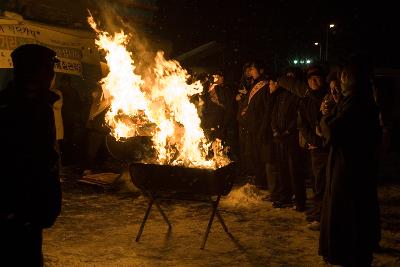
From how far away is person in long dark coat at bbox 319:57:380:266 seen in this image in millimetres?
4969

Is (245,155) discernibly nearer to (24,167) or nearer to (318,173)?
(318,173)

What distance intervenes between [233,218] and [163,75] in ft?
9.59

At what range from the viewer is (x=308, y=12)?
29641mm

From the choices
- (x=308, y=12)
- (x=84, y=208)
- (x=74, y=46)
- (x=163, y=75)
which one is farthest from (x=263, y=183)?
(x=308, y=12)

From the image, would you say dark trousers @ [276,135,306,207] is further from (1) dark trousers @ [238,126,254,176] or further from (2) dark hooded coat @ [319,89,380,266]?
(2) dark hooded coat @ [319,89,380,266]

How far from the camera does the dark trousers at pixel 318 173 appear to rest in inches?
267

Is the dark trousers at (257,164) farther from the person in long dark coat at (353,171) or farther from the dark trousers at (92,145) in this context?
the person in long dark coat at (353,171)

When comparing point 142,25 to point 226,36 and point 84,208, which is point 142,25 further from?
point 226,36

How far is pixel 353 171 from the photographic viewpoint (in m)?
5.05

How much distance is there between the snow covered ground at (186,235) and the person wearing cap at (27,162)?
9.50ft

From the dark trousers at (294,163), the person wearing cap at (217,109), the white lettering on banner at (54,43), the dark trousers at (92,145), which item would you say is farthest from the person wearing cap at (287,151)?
the white lettering on banner at (54,43)

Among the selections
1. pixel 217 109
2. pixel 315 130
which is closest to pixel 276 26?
pixel 217 109

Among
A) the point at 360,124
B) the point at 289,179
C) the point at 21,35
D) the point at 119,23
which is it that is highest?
the point at 119,23

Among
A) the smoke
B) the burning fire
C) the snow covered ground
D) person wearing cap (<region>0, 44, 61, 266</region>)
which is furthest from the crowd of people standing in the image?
person wearing cap (<region>0, 44, 61, 266</region>)
